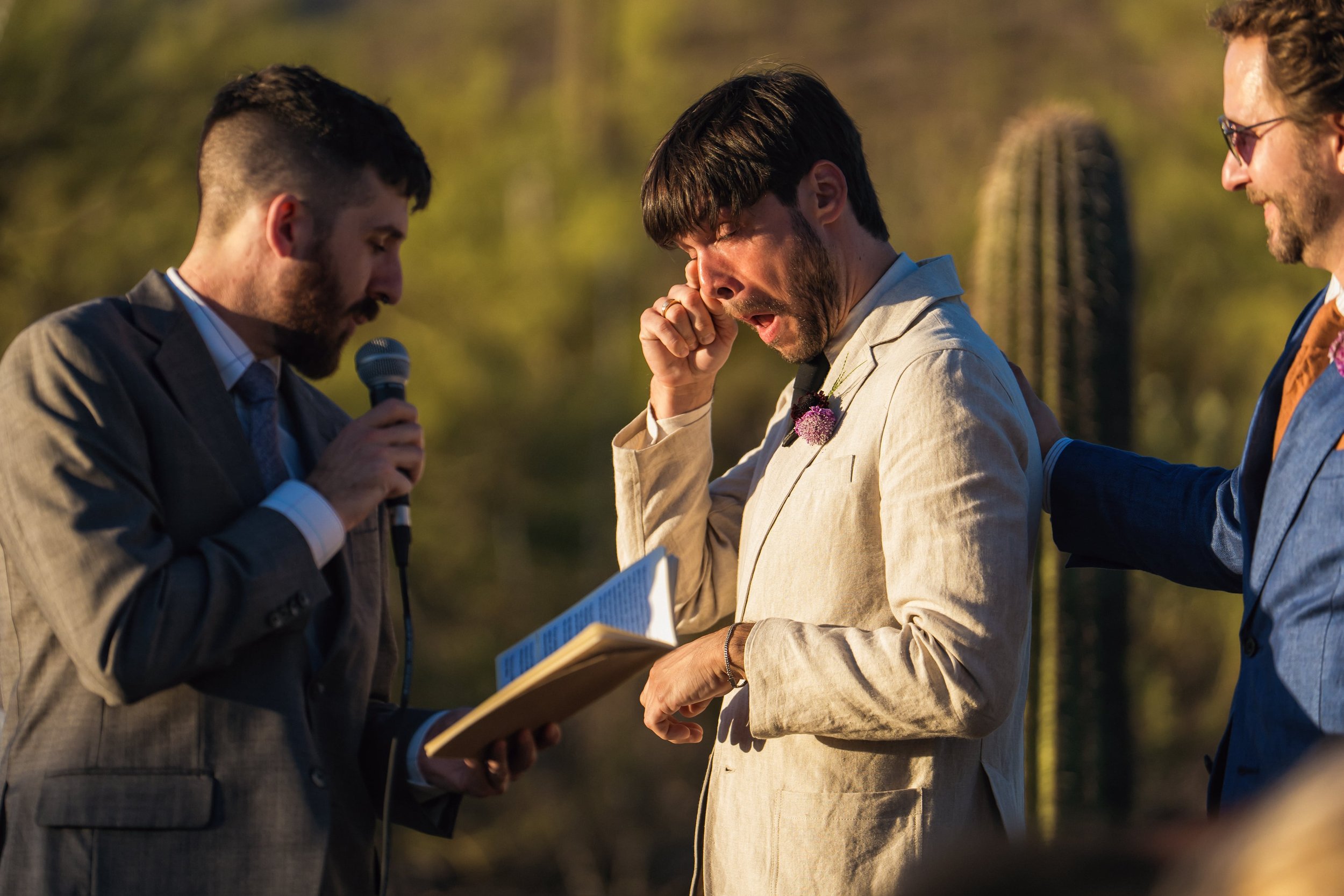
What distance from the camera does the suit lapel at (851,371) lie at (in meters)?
2.23

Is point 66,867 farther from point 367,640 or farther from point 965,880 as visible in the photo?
point 965,880

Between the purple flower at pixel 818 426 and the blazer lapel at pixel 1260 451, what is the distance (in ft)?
2.31

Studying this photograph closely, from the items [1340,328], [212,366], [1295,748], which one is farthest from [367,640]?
[1340,328]

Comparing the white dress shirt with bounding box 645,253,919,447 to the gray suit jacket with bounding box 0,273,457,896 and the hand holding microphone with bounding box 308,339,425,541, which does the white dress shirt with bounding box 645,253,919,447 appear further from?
the gray suit jacket with bounding box 0,273,457,896

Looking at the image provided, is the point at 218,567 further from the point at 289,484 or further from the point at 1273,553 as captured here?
the point at 1273,553

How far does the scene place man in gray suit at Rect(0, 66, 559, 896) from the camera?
6.97 feet

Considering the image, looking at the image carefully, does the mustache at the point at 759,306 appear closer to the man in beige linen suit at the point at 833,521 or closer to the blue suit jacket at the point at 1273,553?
the man in beige linen suit at the point at 833,521

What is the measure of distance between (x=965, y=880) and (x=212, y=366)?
202 centimetres

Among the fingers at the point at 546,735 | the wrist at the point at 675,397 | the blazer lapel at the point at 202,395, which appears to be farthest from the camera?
the wrist at the point at 675,397

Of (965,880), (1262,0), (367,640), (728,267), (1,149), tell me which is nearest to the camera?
(965,880)

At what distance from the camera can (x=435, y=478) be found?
9.88m

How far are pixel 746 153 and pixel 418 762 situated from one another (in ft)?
4.74

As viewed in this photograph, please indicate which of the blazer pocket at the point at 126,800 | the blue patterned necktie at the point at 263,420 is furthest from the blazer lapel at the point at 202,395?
the blazer pocket at the point at 126,800

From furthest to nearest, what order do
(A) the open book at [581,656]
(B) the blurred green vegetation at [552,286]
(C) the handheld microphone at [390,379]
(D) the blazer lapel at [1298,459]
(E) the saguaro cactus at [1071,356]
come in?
(B) the blurred green vegetation at [552,286] → (E) the saguaro cactus at [1071,356] → (C) the handheld microphone at [390,379] → (D) the blazer lapel at [1298,459] → (A) the open book at [581,656]
